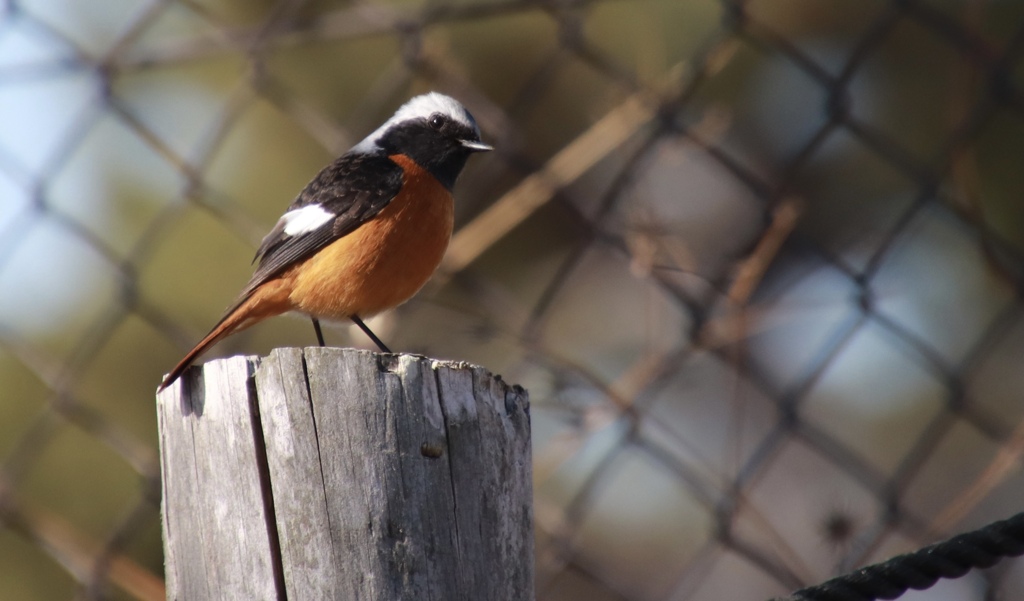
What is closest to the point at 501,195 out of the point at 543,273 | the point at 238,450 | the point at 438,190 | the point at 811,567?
the point at 543,273

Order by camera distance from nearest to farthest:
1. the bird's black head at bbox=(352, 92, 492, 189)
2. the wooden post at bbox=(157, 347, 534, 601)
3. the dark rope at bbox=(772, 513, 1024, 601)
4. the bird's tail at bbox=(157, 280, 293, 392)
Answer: the wooden post at bbox=(157, 347, 534, 601) → the dark rope at bbox=(772, 513, 1024, 601) → the bird's tail at bbox=(157, 280, 293, 392) → the bird's black head at bbox=(352, 92, 492, 189)

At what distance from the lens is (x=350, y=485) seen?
1.74 metres

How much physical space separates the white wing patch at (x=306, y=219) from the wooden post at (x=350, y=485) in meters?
1.71

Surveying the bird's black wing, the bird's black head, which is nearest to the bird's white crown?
the bird's black head

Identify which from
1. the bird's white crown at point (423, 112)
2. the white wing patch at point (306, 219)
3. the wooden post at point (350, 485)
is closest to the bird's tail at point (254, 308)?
the white wing patch at point (306, 219)

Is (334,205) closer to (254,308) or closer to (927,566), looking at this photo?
(254,308)

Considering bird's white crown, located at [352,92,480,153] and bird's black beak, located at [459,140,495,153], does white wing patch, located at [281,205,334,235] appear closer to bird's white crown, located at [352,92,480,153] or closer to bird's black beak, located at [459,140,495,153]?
bird's white crown, located at [352,92,480,153]

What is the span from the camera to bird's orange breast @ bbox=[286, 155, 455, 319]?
3.51 m

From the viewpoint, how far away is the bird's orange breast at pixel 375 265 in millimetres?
3514

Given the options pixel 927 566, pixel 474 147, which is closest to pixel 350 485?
pixel 927 566

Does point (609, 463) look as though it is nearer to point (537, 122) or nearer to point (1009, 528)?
point (537, 122)


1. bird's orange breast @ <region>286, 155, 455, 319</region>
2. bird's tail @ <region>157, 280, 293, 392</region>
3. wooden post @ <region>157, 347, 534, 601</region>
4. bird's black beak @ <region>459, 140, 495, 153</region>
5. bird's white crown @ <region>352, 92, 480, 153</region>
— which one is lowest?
wooden post @ <region>157, 347, 534, 601</region>

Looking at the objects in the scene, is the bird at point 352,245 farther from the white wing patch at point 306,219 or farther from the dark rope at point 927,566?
the dark rope at point 927,566

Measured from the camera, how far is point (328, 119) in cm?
436
